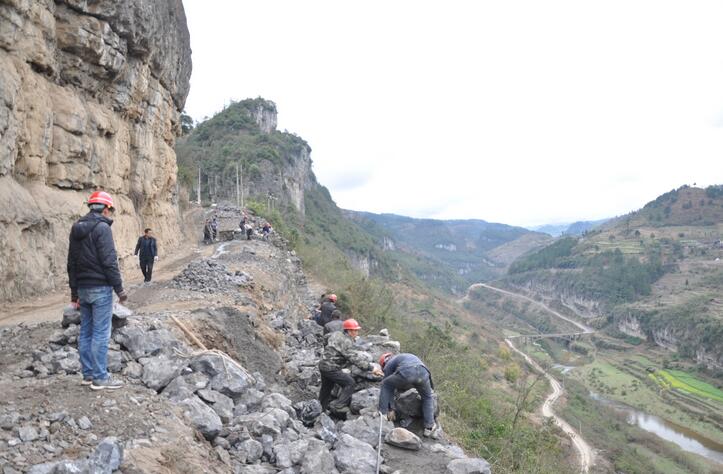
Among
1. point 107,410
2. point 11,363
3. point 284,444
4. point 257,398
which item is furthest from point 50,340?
point 284,444

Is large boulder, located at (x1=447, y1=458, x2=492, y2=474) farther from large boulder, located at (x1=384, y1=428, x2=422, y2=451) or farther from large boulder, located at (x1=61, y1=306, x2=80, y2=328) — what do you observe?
large boulder, located at (x1=61, y1=306, x2=80, y2=328)

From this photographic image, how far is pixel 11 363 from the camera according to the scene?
539 cm

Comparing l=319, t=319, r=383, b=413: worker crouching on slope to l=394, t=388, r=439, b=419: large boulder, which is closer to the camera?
l=394, t=388, r=439, b=419: large boulder

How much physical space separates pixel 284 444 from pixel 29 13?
1274 centimetres

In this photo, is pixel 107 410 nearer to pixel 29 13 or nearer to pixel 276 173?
pixel 29 13

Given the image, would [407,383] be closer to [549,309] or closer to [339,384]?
[339,384]

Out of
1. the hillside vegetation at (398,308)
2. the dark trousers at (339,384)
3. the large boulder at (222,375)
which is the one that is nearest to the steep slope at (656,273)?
the hillside vegetation at (398,308)

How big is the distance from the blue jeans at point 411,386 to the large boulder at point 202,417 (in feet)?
8.72

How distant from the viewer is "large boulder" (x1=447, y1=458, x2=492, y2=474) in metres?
5.59

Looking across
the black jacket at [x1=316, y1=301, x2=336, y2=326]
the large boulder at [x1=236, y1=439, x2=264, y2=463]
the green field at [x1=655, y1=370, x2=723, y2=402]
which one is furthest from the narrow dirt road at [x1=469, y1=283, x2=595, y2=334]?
the large boulder at [x1=236, y1=439, x2=264, y2=463]

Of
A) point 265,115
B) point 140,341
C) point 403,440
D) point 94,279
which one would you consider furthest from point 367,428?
point 265,115

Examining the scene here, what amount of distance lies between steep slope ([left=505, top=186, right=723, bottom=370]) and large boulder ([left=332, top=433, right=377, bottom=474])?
92736mm

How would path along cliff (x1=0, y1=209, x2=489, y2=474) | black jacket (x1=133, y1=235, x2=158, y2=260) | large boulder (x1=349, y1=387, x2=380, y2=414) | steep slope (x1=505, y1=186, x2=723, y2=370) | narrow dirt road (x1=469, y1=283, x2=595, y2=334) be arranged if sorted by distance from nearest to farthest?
path along cliff (x1=0, y1=209, x2=489, y2=474)
large boulder (x1=349, y1=387, x2=380, y2=414)
black jacket (x1=133, y1=235, x2=158, y2=260)
steep slope (x1=505, y1=186, x2=723, y2=370)
narrow dirt road (x1=469, y1=283, x2=595, y2=334)

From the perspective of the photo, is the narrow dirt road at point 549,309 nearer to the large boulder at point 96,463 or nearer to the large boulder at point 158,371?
the large boulder at point 158,371
